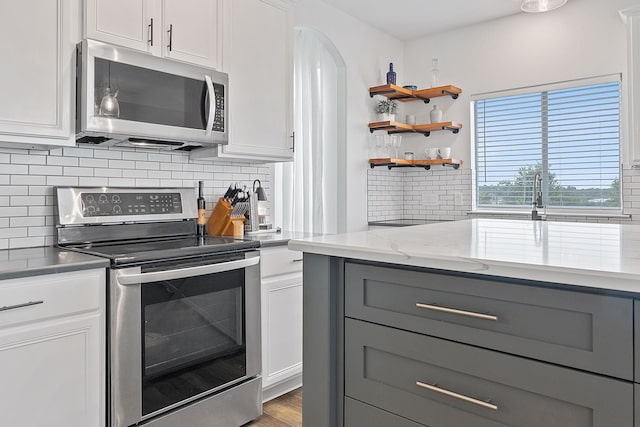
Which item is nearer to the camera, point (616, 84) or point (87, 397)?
point (87, 397)

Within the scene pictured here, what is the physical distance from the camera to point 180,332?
→ 6.76 feet

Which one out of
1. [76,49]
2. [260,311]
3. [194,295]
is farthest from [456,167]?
[76,49]

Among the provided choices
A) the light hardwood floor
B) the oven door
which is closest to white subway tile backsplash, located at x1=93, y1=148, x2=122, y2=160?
the oven door

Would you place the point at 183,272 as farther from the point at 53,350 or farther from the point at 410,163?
the point at 410,163

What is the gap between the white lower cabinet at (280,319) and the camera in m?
2.48

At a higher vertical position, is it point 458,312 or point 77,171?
point 77,171

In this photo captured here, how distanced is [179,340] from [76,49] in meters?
1.38

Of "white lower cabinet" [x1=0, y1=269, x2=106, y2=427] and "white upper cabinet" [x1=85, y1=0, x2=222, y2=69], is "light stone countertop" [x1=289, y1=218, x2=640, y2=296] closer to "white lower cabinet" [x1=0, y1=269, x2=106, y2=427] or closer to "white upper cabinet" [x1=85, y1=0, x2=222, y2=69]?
"white lower cabinet" [x1=0, y1=269, x2=106, y2=427]

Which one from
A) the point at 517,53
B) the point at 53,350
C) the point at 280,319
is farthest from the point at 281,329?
the point at 517,53

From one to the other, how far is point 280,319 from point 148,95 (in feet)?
4.47

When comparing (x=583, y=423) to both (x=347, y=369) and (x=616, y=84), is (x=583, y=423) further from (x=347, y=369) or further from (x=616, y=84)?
(x=616, y=84)

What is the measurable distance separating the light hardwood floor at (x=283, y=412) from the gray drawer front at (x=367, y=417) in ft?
3.90

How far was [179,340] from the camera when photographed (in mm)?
2057

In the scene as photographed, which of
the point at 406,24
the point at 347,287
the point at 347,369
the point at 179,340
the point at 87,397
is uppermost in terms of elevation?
the point at 406,24
